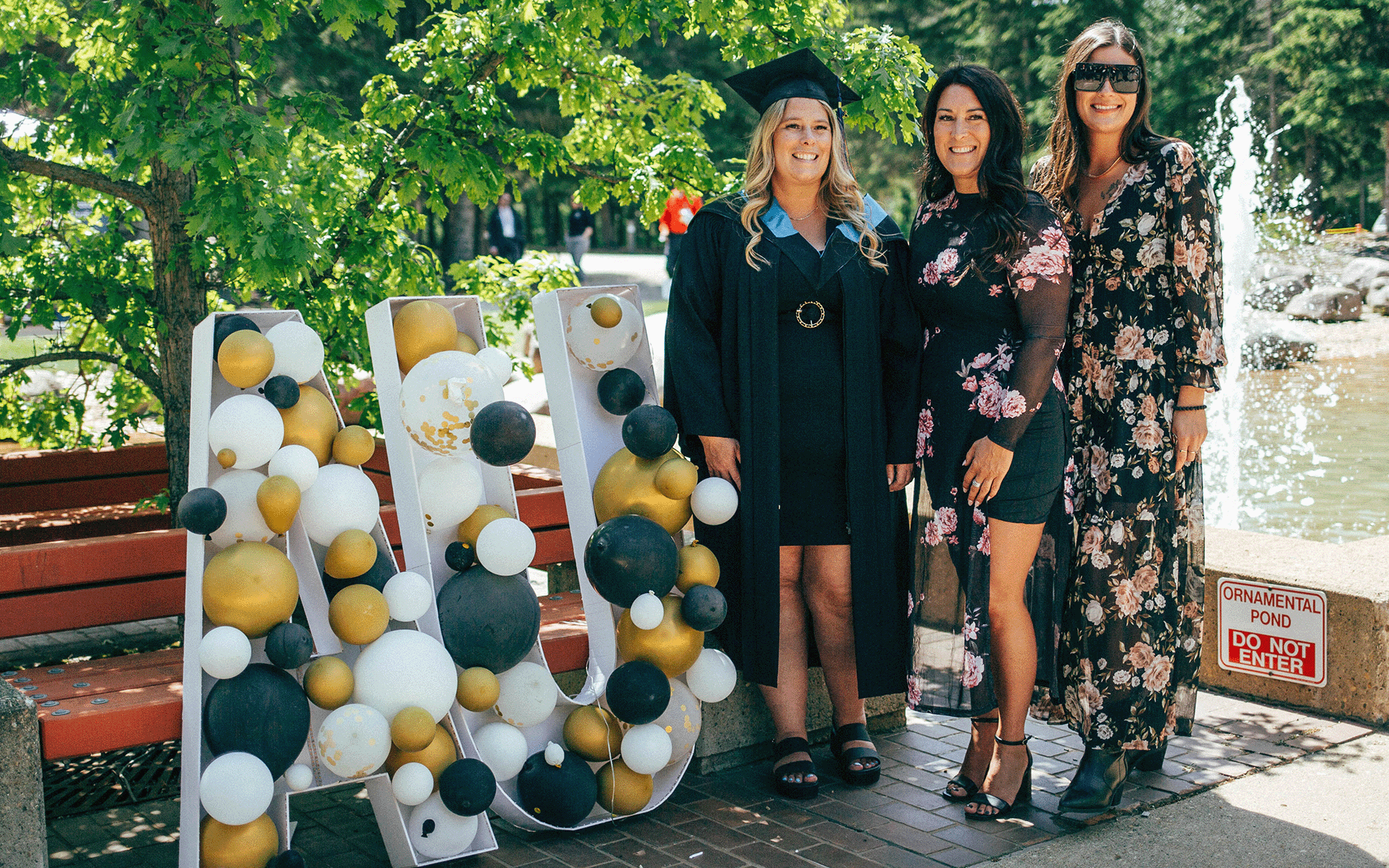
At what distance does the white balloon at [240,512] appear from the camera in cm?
315

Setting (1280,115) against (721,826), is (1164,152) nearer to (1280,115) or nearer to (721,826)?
(721,826)

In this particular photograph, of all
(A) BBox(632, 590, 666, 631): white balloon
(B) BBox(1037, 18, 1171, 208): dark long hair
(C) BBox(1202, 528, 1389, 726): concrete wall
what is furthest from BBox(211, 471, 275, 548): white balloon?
(C) BBox(1202, 528, 1389, 726): concrete wall

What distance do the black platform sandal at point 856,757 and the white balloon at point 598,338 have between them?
1.43 metres

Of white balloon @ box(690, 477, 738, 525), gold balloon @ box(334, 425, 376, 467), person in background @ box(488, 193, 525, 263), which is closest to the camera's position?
gold balloon @ box(334, 425, 376, 467)

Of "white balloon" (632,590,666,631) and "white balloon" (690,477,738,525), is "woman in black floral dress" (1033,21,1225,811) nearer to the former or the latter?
"white balloon" (690,477,738,525)

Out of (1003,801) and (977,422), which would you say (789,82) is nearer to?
(977,422)

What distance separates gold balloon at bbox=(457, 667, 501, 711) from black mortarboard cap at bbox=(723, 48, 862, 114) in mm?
1925

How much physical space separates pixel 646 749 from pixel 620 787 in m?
0.16

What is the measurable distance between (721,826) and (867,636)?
2.46ft

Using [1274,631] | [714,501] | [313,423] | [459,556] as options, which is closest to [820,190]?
[714,501]

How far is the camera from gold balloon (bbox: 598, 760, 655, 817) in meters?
3.62

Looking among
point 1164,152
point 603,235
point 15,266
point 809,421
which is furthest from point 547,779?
point 603,235

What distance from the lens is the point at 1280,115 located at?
118 ft

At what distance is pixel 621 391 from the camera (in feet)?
12.2
